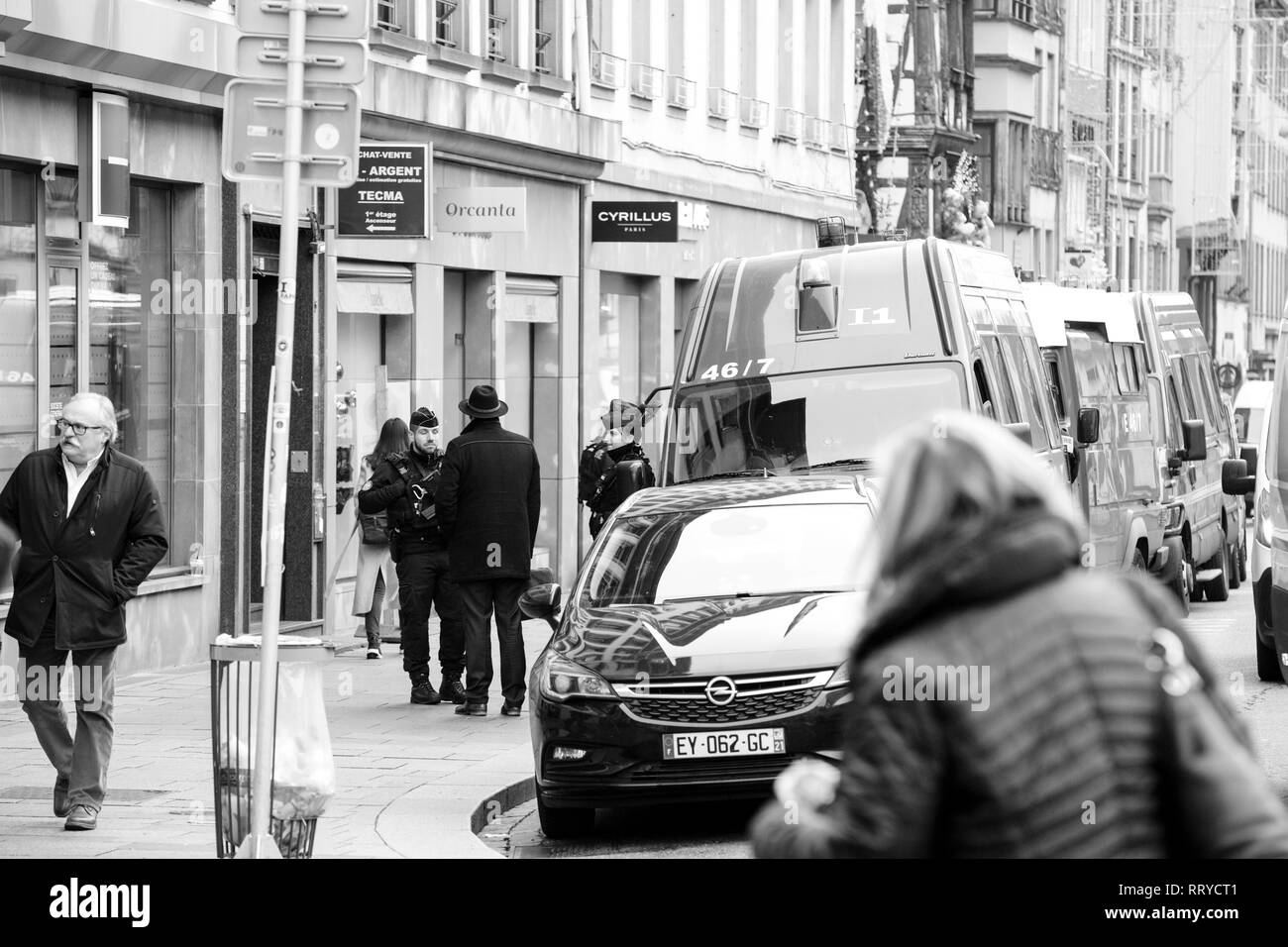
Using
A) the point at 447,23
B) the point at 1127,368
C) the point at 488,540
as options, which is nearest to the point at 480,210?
the point at 447,23

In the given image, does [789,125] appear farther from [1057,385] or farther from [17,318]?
[17,318]

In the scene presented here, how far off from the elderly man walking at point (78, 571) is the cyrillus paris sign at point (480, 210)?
10.7 metres

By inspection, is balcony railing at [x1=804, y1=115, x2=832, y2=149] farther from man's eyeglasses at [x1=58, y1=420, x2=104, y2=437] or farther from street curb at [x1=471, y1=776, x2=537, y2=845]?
man's eyeglasses at [x1=58, y1=420, x2=104, y2=437]

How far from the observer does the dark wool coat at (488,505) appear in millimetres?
15086

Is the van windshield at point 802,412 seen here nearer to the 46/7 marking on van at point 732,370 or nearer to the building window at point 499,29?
the 46/7 marking on van at point 732,370

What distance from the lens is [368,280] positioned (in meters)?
21.7

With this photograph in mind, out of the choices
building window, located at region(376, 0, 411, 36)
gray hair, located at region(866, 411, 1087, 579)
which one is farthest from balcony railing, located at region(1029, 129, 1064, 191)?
gray hair, located at region(866, 411, 1087, 579)

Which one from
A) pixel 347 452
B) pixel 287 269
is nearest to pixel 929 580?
pixel 287 269

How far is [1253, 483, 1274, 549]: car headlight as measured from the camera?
1614cm

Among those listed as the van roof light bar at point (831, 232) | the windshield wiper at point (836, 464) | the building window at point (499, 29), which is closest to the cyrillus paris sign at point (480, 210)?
the building window at point (499, 29)

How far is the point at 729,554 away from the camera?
1181 cm

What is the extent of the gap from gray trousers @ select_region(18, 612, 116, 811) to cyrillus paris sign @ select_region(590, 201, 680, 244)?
15380mm

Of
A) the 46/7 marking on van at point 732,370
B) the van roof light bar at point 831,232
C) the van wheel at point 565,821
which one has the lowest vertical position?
the van wheel at point 565,821

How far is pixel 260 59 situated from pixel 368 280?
12.8 m
